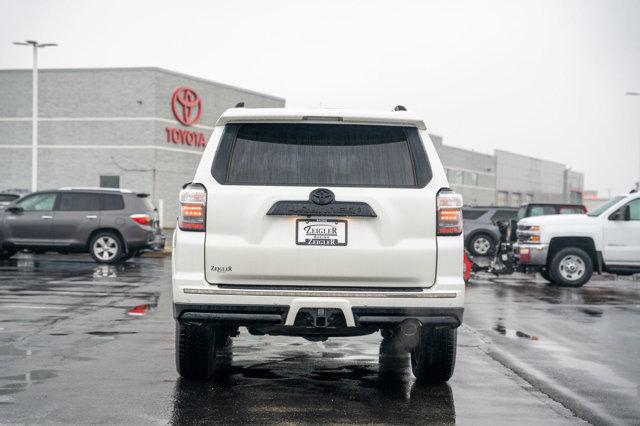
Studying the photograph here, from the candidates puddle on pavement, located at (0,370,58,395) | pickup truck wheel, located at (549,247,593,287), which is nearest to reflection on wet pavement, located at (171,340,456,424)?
puddle on pavement, located at (0,370,58,395)

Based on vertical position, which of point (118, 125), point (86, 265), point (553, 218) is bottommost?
point (86, 265)

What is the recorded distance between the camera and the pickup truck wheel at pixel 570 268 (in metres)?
17.8

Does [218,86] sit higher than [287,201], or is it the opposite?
[218,86]

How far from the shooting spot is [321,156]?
243 inches

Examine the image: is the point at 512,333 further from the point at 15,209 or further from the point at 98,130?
the point at 98,130

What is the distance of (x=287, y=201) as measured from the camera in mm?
6012

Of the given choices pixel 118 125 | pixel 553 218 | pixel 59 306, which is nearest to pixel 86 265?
pixel 59 306

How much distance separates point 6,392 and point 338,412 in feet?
8.20

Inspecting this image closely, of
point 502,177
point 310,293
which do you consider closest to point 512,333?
point 310,293

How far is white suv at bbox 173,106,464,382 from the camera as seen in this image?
235 inches

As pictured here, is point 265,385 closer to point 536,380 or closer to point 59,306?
point 536,380

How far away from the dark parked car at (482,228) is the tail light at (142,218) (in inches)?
434

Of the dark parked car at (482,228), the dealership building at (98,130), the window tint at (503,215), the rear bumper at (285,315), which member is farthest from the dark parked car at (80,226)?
the dealership building at (98,130)

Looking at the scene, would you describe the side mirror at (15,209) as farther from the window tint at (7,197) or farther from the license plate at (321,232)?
the license plate at (321,232)
